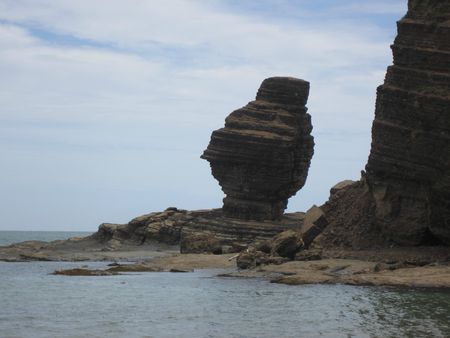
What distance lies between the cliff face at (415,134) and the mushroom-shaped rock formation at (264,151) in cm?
1911

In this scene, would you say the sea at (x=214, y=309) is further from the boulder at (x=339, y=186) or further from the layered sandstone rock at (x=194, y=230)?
the layered sandstone rock at (x=194, y=230)

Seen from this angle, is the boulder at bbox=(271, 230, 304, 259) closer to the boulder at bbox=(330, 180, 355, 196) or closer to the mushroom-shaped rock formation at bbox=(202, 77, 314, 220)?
the boulder at bbox=(330, 180, 355, 196)

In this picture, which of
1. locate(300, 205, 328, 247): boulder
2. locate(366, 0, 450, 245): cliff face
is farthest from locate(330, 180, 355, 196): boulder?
locate(366, 0, 450, 245): cliff face

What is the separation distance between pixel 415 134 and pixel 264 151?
23.5 m

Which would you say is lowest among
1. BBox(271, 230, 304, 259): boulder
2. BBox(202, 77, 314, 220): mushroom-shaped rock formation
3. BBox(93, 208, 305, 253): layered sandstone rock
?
BBox(271, 230, 304, 259): boulder

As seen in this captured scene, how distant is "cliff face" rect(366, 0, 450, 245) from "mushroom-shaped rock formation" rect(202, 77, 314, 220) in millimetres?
19111

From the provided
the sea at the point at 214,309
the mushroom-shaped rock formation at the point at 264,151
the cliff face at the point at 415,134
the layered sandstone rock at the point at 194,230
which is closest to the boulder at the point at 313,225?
the cliff face at the point at 415,134

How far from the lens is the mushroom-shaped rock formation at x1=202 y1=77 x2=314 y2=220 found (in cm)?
7225

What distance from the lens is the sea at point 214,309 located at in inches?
1212

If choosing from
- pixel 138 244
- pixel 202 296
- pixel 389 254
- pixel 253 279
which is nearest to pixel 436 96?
pixel 389 254

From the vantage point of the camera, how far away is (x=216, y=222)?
73.6 metres

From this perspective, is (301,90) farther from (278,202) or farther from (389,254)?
(389,254)

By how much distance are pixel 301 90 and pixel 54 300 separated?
39.8 metres

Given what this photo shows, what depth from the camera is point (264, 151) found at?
71.9m
